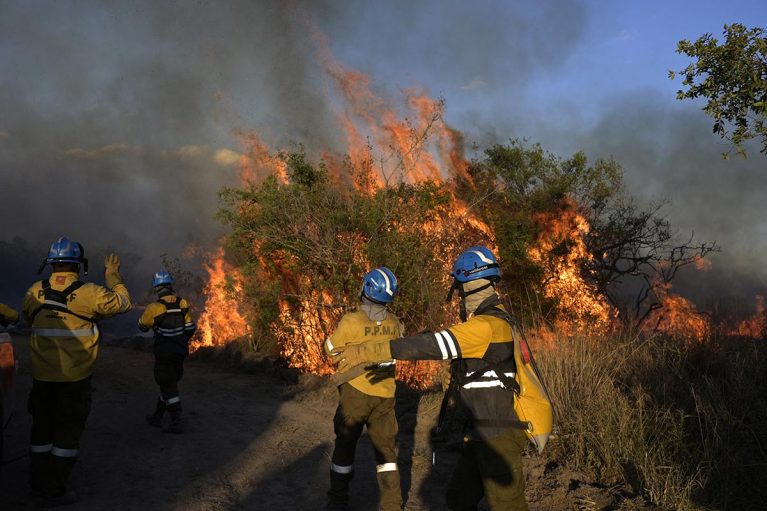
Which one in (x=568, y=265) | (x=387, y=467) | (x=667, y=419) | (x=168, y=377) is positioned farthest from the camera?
(x=568, y=265)

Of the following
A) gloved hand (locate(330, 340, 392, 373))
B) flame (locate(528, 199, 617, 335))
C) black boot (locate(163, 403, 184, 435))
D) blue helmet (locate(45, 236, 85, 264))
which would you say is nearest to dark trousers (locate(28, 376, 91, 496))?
blue helmet (locate(45, 236, 85, 264))

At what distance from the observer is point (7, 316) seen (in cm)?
511

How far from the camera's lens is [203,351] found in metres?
17.2

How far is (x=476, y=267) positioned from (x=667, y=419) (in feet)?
12.4

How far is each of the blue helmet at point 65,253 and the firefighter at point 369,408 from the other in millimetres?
2554

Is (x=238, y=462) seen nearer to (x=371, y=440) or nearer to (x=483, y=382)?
(x=371, y=440)

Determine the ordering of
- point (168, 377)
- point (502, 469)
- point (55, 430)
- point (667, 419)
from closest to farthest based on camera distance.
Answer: point (502, 469) < point (55, 430) < point (667, 419) < point (168, 377)

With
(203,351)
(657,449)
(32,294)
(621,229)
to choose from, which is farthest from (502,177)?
(32,294)

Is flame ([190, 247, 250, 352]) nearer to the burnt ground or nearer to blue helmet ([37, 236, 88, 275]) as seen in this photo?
the burnt ground

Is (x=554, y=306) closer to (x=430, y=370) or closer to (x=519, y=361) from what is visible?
(x=430, y=370)

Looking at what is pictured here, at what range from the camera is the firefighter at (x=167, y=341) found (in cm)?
767

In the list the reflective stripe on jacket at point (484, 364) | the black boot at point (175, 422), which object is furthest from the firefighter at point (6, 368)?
the reflective stripe on jacket at point (484, 364)

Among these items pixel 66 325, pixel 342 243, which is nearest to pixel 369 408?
pixel 66 325

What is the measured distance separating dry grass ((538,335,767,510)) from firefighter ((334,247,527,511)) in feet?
7.51
